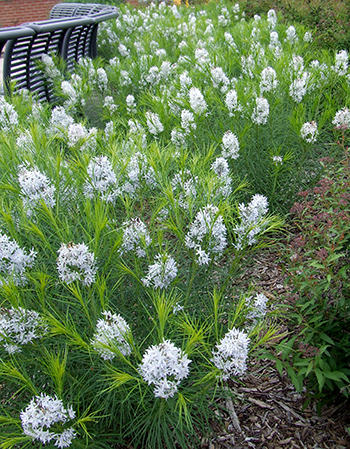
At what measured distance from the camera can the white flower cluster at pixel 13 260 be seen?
5.26 ft

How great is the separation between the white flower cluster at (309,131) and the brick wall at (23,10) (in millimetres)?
19627

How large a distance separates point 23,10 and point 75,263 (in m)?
21.5

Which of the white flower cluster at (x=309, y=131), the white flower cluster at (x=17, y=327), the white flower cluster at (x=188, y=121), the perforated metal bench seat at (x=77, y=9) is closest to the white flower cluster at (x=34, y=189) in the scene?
the white flower cluster at (x=17, y=327)

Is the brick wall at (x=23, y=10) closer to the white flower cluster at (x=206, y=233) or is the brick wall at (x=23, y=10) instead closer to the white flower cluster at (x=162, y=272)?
the white flower cluster at (x=206, y=233)

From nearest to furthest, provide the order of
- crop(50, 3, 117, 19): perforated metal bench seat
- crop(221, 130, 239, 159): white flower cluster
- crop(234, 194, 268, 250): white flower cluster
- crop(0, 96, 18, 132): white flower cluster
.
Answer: crop(234, 194, 268, 250): white flower cluster
crop(221, 130, 239, 159): white flower cluster
crop(0, 96, 18, 132): white flower cluster
crop(50, 3, 117, 19): perforated metal bench seat

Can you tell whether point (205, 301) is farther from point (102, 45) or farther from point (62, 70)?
point (102, 45)

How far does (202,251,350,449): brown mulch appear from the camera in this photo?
2.10 meters

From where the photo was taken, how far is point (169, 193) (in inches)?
75.6

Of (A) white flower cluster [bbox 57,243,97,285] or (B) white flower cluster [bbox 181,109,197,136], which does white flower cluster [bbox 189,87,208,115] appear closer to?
(B) white flower cluster [bbox 181,109,197,136]

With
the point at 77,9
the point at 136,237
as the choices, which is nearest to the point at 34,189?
the point at 136,237

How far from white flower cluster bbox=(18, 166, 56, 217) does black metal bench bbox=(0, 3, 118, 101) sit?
3.28 metres

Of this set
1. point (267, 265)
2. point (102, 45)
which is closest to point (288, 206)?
point (267, 265)

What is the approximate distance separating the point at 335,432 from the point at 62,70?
230 inches

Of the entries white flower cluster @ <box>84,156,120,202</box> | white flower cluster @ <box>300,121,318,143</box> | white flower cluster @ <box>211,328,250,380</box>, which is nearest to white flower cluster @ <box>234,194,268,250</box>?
white flower cluster @ <box>211,328,250,380</box>
